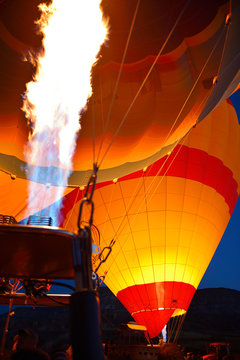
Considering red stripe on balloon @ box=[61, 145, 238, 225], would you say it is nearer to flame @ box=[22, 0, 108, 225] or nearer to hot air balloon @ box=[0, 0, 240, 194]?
hot air balloon @ box=[0, 0, 240, 194]

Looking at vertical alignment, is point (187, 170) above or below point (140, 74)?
above

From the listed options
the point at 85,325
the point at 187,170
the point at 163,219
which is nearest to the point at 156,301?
the point at 163,219

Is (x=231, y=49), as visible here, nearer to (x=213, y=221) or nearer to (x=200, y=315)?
(x=213, y=221)

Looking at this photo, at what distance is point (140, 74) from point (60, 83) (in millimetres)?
943

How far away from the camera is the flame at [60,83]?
3580 millimetres

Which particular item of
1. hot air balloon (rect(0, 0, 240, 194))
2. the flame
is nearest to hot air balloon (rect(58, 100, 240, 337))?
hot air balloon (rect(0, 0, 240, 194))

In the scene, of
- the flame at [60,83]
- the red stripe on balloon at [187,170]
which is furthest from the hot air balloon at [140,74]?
the red stripe on balloon at [187,170]

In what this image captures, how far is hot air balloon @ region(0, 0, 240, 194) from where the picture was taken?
11.9 feet

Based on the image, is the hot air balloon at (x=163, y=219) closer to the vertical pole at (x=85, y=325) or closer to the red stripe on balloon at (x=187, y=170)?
the red stripe on balloon at (x=187, y=170)

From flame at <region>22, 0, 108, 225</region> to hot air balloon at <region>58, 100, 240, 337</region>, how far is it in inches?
127

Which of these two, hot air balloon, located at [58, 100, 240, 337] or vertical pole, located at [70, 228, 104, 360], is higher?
hot air balloon, located at [58, 100, 240, 337]

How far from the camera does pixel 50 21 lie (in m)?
3.63

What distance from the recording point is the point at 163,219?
27.0 feet

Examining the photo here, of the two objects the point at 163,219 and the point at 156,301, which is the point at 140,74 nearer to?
the point at 163,219
